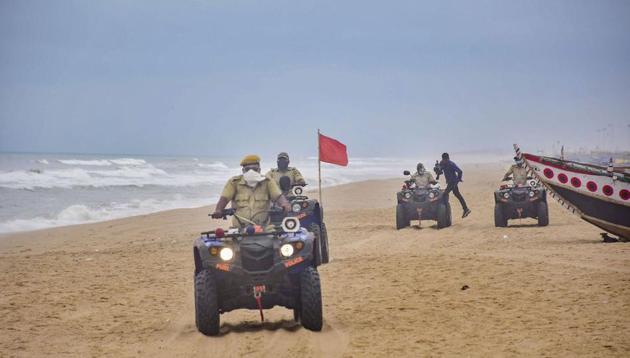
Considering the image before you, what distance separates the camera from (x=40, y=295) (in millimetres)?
10102

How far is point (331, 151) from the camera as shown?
15273 millimetres

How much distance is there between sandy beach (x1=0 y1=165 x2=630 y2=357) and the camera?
261 inches

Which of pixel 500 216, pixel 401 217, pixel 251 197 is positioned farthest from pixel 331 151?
pixel 251 197

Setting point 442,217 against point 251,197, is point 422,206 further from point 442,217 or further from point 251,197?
point 251,197

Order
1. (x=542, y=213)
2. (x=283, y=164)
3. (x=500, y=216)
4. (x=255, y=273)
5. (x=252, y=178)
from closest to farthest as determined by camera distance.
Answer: (x=255, y=273), (x=252, y=178), (x=283, y=164), (x=542, y=213), (x=500, y=216)

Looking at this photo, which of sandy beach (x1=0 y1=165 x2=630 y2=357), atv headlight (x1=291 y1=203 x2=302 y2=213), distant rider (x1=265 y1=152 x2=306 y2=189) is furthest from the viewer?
distant rider (x1=265 y1=152 x2=306 y2=189)

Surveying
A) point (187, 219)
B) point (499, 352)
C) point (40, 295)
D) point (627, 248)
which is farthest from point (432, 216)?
point (499, 352)

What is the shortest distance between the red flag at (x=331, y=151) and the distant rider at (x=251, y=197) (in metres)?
7.02

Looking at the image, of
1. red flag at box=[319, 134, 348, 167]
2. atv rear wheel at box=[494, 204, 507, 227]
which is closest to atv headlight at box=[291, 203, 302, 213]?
red flag at box=[319, 134, 348, 167]

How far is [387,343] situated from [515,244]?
7.25 meters

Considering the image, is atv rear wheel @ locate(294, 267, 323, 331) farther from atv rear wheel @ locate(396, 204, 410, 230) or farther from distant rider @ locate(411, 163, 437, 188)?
distant rider @ locate(411, 163, 437, 188)

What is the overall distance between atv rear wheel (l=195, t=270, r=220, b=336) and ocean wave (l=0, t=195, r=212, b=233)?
14688 mm

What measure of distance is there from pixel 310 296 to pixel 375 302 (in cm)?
200

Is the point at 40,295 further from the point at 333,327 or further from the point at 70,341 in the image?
the point at 333,327
